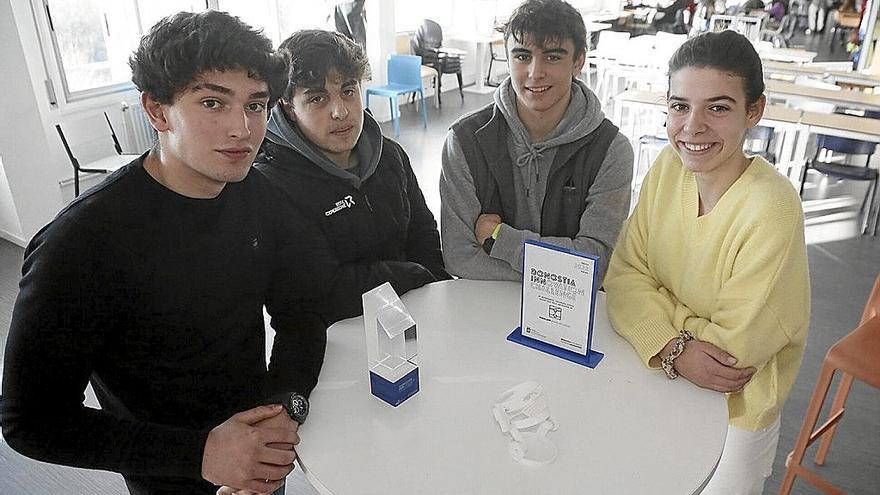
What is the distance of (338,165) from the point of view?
5.53 ft

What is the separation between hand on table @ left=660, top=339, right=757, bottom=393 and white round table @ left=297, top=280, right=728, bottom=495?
2cm

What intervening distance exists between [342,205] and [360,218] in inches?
2.5

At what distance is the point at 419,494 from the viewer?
1.05m

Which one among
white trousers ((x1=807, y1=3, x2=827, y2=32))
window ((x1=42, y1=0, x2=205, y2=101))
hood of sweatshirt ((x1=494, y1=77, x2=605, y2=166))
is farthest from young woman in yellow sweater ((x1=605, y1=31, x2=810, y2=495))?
white trousers ((x1=807, y1=3, x2=827, y2=32))

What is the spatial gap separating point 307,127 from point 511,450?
953 millimetres

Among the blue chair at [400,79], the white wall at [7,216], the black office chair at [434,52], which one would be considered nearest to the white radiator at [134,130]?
the white wall at [7,216]

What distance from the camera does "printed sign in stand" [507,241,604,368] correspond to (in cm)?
129

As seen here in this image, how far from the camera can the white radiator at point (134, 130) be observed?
16.9 feet

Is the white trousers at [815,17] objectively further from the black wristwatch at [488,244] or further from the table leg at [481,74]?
the black wristwatch at [488,244]

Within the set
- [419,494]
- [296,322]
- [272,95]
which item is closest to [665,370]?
[419,494]

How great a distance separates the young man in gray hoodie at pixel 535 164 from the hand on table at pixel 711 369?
1.31 ft

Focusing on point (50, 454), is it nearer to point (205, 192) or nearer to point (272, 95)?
point (205, 192)

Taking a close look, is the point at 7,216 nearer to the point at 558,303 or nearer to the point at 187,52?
the point at 187,52

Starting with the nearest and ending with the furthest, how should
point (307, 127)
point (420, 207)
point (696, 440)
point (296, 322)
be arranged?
1. point (696, 440)
2. point (296, 322)
3. point (307, 127)
4. point (420, 207)
